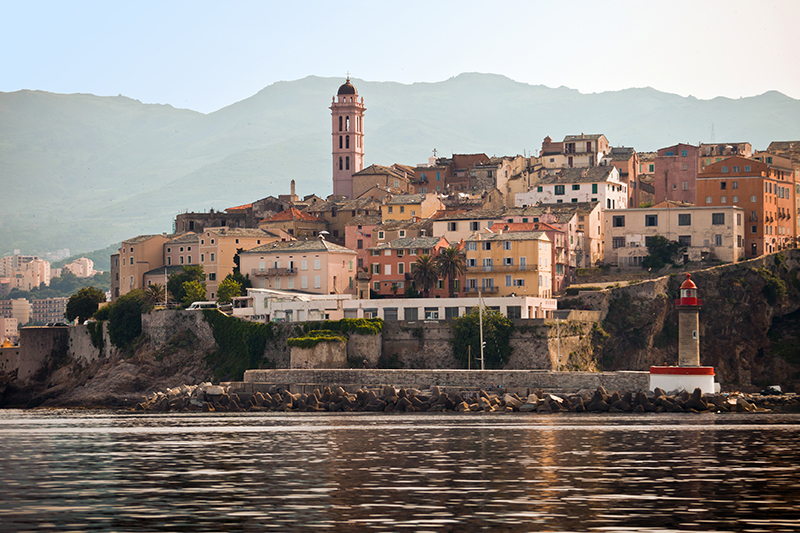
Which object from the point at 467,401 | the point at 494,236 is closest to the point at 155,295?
the point at 494,236

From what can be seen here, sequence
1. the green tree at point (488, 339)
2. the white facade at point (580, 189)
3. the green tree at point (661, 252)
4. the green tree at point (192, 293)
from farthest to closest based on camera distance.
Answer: the white facade at point (580, 189) < the green tree at point (192, 293) < the green tree at point (661, 252) < the green tree at point (488, 339)

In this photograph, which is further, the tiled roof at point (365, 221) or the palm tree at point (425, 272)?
the tiled roof at point (365, 221)

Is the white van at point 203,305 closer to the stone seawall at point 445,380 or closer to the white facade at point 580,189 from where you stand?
the stone seawall at point 445,380

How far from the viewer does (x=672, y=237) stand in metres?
90.1

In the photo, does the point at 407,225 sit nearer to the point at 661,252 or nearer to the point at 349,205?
the point at 349,205

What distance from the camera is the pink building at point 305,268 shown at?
90.2 metres

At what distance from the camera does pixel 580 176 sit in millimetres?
98875

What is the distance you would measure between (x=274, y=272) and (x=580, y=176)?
94.2 ft

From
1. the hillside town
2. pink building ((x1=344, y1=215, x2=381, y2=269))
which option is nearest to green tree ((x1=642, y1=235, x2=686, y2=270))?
the hillside town

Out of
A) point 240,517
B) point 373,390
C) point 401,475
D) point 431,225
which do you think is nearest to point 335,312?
point 373,390

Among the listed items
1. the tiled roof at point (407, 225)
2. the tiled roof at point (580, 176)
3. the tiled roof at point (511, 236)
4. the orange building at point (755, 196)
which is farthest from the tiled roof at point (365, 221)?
the orange building at point (755, 196)

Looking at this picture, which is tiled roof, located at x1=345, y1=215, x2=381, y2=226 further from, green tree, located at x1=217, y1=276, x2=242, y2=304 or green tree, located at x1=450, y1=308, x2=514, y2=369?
green tree, located at x1=450, y1=308, x2=514, y2=369

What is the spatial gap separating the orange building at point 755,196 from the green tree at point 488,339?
29.3 meters

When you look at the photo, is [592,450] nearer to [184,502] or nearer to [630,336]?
[184,502]
